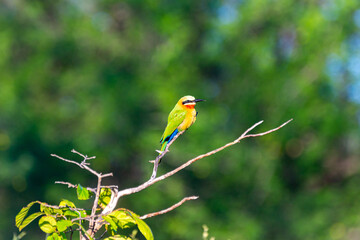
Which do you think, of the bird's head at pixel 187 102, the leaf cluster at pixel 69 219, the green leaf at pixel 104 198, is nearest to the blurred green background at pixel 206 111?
the bird's head at pixel 187 102

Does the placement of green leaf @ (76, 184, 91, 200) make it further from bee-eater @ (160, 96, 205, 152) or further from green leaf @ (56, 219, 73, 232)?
bee-eater @ (160, 96, 205, 152)

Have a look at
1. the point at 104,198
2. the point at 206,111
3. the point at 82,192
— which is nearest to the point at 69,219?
the point at 82,192

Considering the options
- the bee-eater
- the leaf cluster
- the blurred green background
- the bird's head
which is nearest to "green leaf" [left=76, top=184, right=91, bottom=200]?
the leaf cluster

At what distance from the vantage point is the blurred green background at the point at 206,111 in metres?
16.8

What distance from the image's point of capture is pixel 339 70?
17.3 m

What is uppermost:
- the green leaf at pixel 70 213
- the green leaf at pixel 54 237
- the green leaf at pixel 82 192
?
the green leaf at pixel 82 192

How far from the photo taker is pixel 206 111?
54.7ft

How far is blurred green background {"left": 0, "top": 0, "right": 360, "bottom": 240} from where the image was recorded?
16828 mm

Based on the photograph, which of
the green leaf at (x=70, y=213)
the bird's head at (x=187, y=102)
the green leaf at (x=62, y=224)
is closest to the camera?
the green leaf at (x=62, y=224)

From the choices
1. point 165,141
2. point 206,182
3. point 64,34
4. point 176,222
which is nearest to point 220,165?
point 206,182

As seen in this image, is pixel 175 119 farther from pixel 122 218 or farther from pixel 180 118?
pixel 122 218

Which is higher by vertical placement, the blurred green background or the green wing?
the blurred green background

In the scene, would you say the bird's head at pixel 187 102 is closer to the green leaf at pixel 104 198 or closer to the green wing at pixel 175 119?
the green wing at pixel 175 119

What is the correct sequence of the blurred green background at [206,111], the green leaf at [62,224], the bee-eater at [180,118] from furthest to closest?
the blurred green background at [206,111]
the bee-eater at [180,118]
the green leaf at [62,224]
